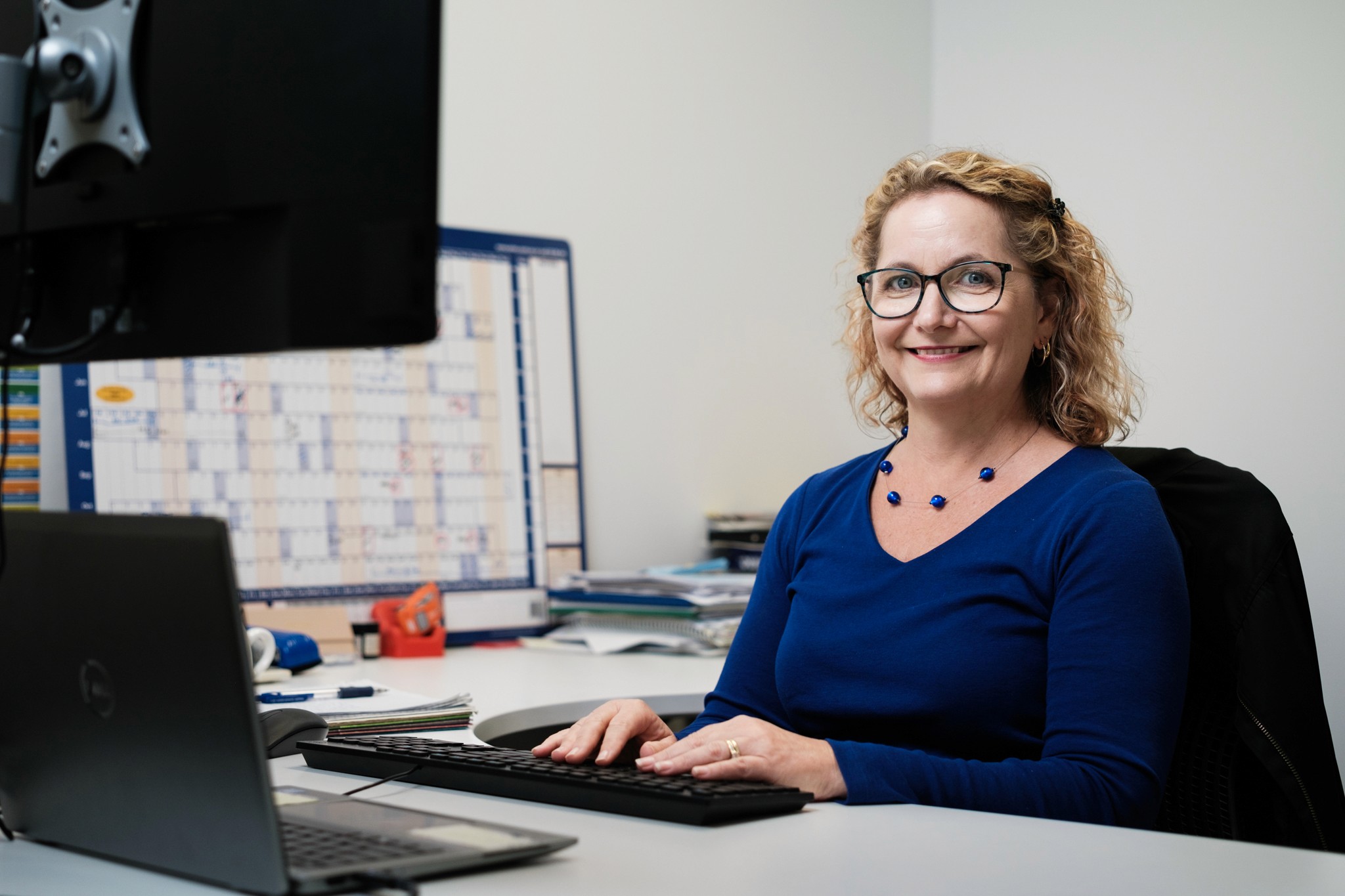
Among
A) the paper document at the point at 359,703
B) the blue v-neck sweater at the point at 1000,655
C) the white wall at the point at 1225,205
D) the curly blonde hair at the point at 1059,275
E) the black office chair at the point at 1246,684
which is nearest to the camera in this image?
the blue v-neck sweater at the point at 1000,655

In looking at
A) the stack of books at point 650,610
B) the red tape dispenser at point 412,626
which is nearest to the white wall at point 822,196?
the stack of books at point 650,610

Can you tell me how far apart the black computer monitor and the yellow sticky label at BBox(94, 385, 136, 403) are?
1182 millimetres

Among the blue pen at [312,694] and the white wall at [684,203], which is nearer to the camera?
the blue pen at [312,694]

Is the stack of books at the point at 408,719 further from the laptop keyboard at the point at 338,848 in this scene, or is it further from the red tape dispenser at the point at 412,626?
the red tape dispenser at the point at 412,626

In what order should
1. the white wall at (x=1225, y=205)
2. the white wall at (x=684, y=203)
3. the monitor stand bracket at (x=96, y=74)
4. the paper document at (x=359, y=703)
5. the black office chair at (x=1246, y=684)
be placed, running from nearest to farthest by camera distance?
1. the monitor stand bracket at (x=96, y=74)
2. the black office chair at (x=1246, y=684)
3. the paper document at (x=359, y=703)
4. the white wall at (x=1225, y=205)
5. the white wall at (x=684, y=203)

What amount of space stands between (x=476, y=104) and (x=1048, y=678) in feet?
5.14

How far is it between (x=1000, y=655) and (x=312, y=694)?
0.77 meters

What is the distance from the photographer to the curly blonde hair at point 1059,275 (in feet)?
4.66

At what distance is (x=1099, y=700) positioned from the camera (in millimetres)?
1125

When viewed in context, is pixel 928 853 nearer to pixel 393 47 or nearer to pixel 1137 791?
pixel 1137 791

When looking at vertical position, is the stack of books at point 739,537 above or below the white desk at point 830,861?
above

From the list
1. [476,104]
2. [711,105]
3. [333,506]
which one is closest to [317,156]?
[333,506]

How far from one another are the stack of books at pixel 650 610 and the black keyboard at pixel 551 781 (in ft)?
3.11

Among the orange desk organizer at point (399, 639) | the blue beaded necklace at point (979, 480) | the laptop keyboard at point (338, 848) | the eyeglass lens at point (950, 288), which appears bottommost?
the orange desk organizer at point (399, 639)
